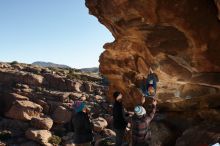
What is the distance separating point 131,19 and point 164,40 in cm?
161

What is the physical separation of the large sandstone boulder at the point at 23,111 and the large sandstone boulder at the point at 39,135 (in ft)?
12.9

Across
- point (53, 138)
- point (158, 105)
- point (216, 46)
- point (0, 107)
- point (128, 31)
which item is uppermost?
point (128, 31)

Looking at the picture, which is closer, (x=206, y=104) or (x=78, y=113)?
(x=78, y=113)

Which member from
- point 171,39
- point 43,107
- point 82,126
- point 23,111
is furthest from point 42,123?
point 171,39

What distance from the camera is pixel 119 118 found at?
1270 cm

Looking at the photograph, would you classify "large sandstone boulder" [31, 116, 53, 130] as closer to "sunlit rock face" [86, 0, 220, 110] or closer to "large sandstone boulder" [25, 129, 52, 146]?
"large sandstone boulder" [25, 129, 52, 146]

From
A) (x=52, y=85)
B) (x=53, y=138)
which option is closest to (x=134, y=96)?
(x=53, y=138)

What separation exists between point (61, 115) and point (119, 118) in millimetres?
28751

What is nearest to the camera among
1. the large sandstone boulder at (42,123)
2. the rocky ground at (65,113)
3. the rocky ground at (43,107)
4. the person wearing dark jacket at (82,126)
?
the person wearing dark jacket at (82,126)

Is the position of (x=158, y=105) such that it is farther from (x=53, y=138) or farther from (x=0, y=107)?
(x=0, y=107)

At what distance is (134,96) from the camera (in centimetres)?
1892

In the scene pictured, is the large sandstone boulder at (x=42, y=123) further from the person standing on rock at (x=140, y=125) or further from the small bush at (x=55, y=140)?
the person standing on rock at (x=140, y=125)

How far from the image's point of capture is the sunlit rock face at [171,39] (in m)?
10.3

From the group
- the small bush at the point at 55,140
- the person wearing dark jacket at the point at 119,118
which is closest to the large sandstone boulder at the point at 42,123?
the small bush at the point at 55,140
